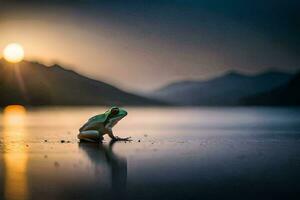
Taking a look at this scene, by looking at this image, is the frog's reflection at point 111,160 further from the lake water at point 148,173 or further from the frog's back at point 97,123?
the frog's back at point 97,123

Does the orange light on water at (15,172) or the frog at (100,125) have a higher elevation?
the frog at (100,125)

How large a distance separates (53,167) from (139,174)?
382 centimetres

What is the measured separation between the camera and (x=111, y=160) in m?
23.8

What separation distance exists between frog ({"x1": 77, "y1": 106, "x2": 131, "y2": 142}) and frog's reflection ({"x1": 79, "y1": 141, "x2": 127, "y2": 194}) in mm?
513

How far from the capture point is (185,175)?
741 inches

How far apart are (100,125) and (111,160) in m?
8.93

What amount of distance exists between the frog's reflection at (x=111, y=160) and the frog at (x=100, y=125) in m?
0.51

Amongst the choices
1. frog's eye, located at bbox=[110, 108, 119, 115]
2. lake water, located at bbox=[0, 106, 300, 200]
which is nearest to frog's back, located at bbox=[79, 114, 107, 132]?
frog's eye, located at bbox=[110, 108, 119, 115]

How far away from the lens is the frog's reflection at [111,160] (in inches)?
660

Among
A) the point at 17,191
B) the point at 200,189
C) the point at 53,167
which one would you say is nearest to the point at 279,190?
the point at 200,189

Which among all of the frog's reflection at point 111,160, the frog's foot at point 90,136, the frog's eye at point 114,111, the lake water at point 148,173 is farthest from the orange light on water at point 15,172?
the frog's eye at point 114,111

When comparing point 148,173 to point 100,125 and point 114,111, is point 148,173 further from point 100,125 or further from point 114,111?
point 114,111

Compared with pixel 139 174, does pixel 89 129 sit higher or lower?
higher

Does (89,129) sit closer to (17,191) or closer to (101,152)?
(101,152)
